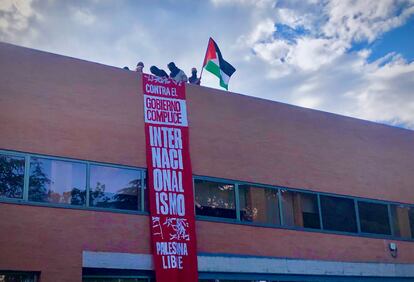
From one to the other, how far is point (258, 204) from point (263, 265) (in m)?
1.85

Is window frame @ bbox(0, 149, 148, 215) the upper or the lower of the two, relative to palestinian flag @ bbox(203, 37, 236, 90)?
lower

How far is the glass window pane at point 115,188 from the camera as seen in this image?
15.8m

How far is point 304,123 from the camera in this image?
20656 mm

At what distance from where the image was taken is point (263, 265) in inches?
703

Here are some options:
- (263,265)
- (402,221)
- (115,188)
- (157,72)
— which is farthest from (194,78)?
(402,221)

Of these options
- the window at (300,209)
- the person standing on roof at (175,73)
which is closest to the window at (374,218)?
the window at (300,209)

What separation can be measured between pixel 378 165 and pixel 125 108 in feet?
32.5

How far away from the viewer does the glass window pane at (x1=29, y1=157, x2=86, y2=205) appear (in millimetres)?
14883

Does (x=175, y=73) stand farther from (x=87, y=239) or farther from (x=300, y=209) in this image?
(x=87, y=239)

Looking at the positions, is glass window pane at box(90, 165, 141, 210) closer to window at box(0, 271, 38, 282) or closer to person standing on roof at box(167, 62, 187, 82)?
window at box(0, 271, 38, 282)

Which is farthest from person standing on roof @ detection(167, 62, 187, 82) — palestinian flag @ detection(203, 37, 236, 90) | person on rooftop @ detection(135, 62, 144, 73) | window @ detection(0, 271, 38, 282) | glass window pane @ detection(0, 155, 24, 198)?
window @ detection(0, 271, 38, 282)

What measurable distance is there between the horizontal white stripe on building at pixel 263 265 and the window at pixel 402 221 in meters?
1.12

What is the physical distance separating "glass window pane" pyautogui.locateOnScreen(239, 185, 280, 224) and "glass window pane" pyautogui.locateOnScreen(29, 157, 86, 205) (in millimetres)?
5036

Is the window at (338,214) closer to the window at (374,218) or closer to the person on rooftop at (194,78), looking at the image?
the window at (374,218)
